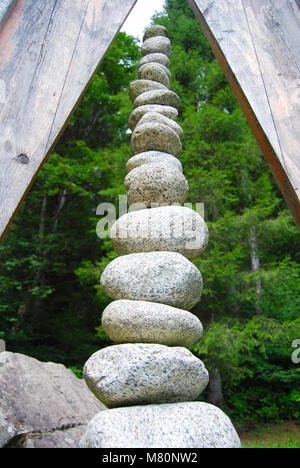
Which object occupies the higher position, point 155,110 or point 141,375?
point 155,110

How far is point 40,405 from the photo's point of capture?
14.7 ft

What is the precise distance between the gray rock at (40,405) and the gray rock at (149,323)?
2.68m

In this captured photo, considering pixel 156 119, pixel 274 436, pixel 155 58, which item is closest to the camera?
pixel 156 119

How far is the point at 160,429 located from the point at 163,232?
1304 millimetres

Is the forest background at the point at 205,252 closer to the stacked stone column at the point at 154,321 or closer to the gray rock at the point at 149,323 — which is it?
the stacked stone column at the point at 154,321

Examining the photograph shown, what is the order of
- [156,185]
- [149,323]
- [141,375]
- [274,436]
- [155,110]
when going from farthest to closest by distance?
[274,436]
[155,110]
[156,185]
[149,323]
[141,375]

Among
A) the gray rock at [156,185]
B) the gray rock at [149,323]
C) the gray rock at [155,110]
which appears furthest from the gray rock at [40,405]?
the gray rock at [155,110]

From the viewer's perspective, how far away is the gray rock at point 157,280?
238cm

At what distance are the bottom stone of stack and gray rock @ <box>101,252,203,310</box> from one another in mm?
696

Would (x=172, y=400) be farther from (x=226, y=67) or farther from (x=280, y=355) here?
(x=280, y=355)

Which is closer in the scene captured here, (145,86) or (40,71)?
(40,71)

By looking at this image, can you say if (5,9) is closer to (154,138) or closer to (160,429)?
(154,138)

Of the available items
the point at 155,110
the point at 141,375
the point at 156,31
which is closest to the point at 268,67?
the point at 141,375
